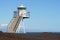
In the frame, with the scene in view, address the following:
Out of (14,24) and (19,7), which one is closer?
(14,24)

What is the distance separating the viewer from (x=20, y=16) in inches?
1978

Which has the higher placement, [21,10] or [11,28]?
[21,10]

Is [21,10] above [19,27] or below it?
above

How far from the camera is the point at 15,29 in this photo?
47625 mm

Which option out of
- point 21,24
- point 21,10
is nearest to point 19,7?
point 21,10

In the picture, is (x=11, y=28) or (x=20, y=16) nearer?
(x=11, y=28)

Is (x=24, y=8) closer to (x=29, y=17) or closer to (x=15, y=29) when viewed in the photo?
(x=29, y=17)

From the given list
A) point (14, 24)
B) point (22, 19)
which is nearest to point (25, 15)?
point (22, 19)

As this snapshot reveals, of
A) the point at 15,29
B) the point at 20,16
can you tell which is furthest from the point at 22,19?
the point at 15,29

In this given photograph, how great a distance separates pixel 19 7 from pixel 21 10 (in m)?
1.14

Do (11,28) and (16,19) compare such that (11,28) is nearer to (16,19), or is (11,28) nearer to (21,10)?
(16,19)

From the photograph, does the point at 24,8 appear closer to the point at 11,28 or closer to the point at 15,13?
the point at 15,13

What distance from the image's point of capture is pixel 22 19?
167 ft

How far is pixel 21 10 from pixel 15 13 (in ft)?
5.20
